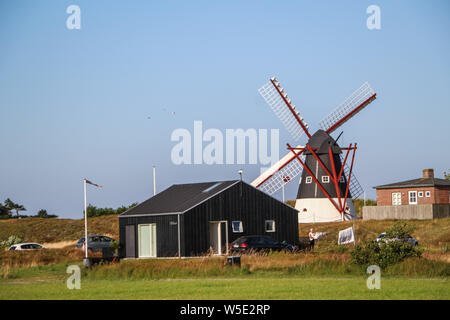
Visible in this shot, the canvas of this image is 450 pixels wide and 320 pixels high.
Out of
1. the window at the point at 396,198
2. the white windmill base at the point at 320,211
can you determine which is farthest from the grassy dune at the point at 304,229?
the window at the point at 396,198

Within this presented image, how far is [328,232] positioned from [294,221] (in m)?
8.23

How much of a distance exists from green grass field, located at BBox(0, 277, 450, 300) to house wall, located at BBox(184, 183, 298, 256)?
17.2 metres

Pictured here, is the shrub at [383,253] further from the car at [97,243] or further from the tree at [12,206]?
the tree at [12,206]

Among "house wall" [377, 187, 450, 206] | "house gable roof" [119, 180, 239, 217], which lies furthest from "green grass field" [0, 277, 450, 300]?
"house wall" [377, 187, 450, 206]

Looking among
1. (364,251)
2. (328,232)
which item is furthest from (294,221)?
(364,251)

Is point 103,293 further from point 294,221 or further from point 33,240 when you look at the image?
point 33,240

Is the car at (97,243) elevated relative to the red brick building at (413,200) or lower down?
lower down

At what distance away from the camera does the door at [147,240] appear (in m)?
→ 44.3

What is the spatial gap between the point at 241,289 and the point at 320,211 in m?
41.8

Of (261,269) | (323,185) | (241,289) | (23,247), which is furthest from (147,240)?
(241,289)

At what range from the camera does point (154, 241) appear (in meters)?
44.2

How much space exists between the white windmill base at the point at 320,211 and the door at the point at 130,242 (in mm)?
21279

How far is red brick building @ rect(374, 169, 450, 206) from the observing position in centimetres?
6391

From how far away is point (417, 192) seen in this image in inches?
2557
